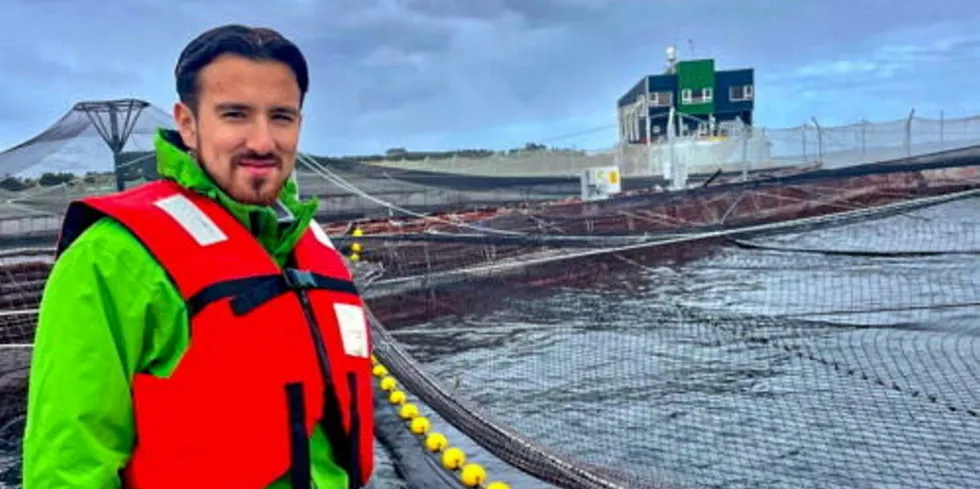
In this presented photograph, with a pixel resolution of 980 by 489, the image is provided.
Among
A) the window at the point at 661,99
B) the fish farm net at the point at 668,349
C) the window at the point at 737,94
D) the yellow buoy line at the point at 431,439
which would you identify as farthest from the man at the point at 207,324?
the window at the point at 737,94

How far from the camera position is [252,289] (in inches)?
61.2

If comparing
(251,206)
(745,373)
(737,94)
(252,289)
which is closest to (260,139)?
(251,206)

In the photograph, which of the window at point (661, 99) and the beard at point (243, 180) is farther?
the window at point (661, 99)

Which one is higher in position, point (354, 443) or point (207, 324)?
point (207, 324)

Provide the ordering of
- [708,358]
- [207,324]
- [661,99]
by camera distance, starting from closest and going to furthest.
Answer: [207,324] < [708,358] < [661,99]

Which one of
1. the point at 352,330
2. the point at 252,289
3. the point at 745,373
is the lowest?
the point at 745,373

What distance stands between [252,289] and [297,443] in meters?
0.30

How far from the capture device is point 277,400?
154 centimetres

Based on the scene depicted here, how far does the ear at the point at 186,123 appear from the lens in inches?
62.8

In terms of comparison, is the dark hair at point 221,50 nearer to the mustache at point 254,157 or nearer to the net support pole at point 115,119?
the mustache at point 254,157

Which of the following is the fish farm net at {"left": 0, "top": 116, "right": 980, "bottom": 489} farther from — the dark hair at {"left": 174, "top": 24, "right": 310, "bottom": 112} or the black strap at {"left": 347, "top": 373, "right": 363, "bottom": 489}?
the dark hair at {"left": 174, "top": 24, "right": 310, "bottom": 112}

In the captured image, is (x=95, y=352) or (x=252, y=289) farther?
(x=252, y=289)

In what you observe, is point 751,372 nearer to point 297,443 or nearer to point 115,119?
point 297,443

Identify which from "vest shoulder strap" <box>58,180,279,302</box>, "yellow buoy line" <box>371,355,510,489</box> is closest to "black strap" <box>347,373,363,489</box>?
"vest shoulder strap" <box>58,180,279,302</box>
